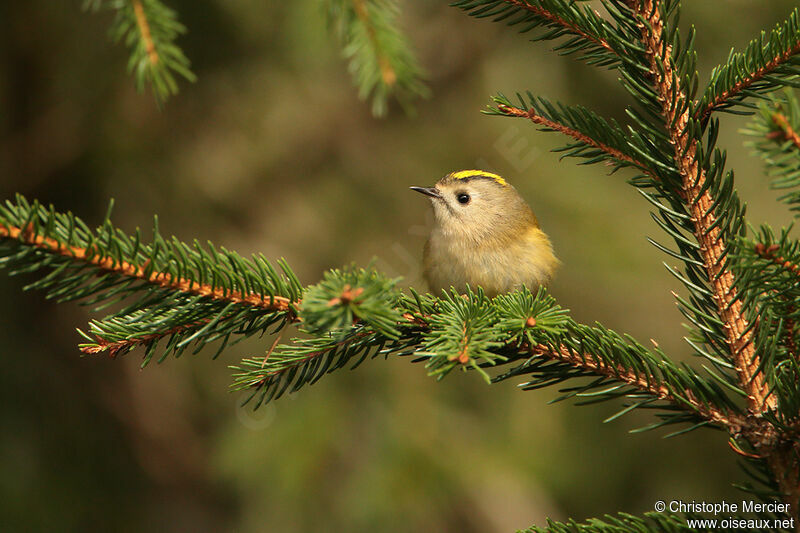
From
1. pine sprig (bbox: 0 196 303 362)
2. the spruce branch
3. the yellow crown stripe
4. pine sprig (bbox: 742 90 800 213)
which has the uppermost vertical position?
the yellow crown stripe

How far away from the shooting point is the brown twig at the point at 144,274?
116cm

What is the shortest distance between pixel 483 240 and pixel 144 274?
6.26 ft

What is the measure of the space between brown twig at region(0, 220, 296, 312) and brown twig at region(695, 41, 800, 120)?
37.5 inches

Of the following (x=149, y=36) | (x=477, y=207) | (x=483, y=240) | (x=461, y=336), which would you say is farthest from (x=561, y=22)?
(x=477, y=207)

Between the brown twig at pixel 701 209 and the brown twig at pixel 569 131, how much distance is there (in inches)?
4.7

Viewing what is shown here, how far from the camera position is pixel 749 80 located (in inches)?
55.9

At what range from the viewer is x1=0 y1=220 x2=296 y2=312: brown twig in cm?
116

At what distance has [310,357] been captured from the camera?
1598 mm

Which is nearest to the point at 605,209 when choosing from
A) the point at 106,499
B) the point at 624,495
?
the point at 624,495

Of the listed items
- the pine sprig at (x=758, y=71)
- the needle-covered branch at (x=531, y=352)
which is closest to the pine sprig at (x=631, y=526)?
the needle-covered branch at (x=531, y=352)

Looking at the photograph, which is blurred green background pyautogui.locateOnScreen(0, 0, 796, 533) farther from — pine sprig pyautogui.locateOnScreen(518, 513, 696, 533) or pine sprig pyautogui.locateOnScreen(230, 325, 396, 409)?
pine sprig pyautogui.locateOnScreen(518, 513, 696, 533)

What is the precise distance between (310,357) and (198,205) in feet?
8.16

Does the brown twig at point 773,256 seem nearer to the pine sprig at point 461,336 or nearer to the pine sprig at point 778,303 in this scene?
the pine sprig at point 778,303

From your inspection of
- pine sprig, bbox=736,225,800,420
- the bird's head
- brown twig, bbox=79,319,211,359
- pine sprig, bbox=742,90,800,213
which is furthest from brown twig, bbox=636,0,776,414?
the bird's head
